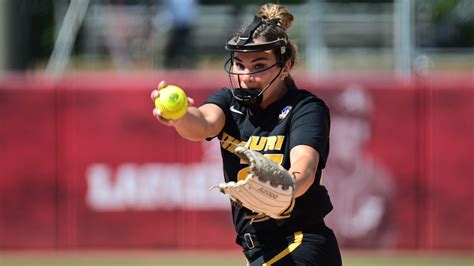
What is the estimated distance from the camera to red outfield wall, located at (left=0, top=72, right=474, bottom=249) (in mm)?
11070

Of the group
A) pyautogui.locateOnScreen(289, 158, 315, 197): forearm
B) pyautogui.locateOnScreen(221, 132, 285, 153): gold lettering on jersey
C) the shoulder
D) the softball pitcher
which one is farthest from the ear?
pyautogui.locateOnScreen(289, 158, 315, 197): forearm

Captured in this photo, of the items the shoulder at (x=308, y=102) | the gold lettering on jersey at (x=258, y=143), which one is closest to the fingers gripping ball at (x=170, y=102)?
the gold lettering on jersey at (x=258, y=143)

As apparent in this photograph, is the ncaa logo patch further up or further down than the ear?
further down

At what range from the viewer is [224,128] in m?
4.74

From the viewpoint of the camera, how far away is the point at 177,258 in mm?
10695

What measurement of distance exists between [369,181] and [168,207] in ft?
7.55

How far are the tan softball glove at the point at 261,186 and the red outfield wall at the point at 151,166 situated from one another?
6949mm

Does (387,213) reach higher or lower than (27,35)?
lower

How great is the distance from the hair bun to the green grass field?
5.53m

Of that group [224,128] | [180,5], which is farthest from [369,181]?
[224,128]

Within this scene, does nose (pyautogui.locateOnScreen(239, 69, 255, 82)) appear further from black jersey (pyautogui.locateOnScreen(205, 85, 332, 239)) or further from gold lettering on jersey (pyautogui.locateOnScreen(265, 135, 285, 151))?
gold lettering on jersey (pyautogui.locateOnScreen(265, 135, 285, 151))

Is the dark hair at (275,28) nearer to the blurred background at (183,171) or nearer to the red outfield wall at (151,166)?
the blurred background at (183,171)

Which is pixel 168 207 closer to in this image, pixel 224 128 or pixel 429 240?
pixel 429 240

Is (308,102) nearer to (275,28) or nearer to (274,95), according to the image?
(274,95)
